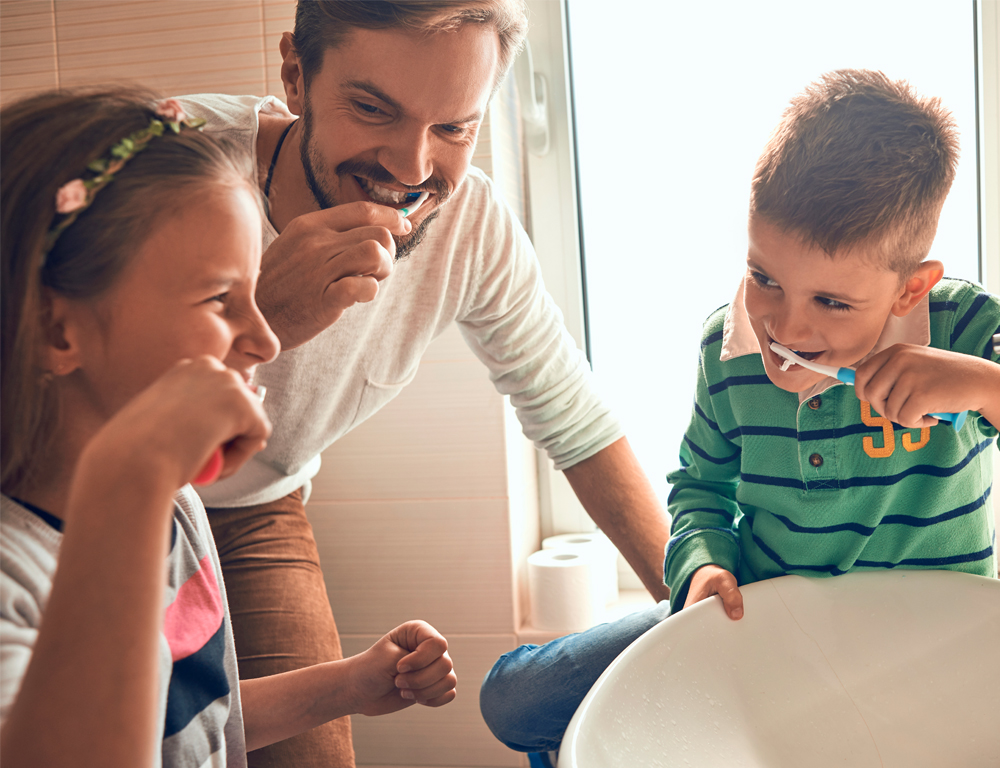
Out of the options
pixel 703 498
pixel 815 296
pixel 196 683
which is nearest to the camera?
pixel 196 683

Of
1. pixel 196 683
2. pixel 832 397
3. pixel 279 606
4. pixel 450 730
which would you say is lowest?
pixel 450 730

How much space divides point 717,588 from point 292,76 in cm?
80

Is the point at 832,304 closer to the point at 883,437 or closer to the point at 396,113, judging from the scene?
the point at 883,437

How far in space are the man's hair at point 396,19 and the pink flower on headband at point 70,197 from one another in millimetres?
526

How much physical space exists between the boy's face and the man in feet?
1.14

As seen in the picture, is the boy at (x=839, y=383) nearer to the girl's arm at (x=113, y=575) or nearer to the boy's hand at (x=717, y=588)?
the boy's hand at (x=717, y=588)

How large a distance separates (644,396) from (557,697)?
3.36ft

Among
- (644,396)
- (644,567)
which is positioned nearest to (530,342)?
(644,567)

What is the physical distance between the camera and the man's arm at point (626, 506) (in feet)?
3.57

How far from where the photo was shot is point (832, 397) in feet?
2.55

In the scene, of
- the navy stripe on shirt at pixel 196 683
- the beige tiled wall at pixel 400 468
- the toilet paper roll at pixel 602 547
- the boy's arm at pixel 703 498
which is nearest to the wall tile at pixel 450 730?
the beige tiled wall at pixel 400 468

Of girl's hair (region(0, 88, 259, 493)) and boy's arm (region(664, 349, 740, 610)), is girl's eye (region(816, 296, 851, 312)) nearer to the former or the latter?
boy's arm (region(664, 349, 740, 610))

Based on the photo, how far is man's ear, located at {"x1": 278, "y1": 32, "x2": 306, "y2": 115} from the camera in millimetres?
971

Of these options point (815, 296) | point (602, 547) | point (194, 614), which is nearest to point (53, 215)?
point (194, 614)
